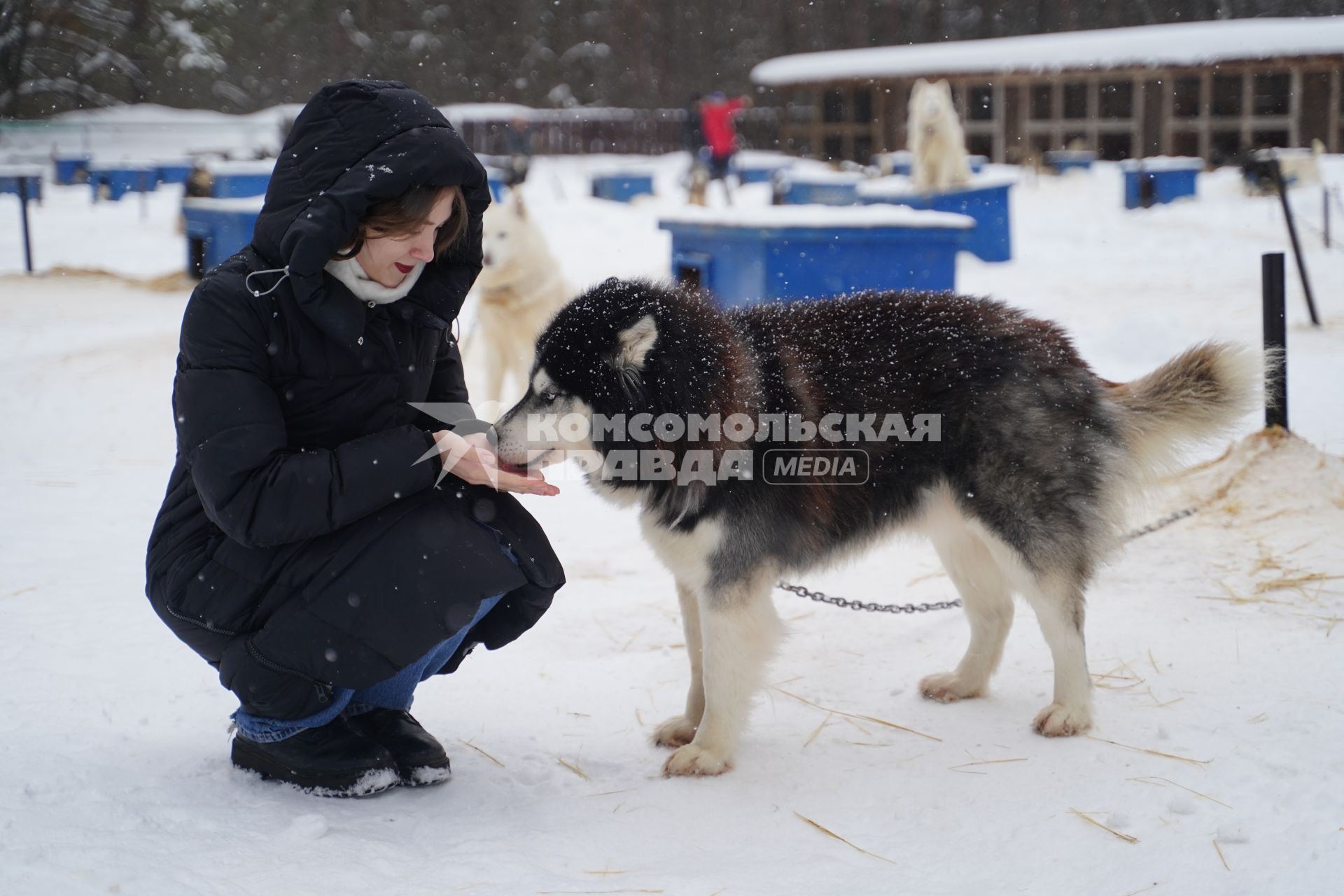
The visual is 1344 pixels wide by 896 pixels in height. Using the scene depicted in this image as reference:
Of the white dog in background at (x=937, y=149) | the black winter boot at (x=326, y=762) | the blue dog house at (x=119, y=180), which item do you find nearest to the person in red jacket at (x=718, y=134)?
the white dog in background at (x=937, y=149)

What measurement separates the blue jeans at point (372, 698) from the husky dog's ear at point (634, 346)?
52 centimetres

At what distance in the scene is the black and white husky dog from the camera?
86.0 inches

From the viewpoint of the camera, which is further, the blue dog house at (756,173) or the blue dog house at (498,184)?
the blue dog house at (756,173)

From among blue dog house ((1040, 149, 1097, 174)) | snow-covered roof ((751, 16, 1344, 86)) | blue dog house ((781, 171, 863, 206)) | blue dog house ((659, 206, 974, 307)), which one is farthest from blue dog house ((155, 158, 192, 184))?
blue dog house ((659, 206, 974, 307))

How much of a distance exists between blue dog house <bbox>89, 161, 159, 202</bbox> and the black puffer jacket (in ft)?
49.1

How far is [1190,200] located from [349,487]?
546 inches

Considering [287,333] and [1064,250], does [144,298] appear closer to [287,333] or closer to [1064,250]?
[287,333]

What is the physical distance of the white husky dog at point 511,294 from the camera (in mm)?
5684

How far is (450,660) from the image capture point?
224 cm

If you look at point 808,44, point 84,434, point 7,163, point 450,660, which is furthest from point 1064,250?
point 808,44

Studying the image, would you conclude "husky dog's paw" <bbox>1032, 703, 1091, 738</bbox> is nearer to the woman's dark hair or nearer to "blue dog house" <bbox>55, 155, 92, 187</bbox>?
the woman's dark hair

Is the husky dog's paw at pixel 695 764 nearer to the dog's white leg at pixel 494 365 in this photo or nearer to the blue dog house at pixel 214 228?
the dog's white leg at pixel 494 365

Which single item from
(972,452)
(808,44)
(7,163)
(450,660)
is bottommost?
(450,660)

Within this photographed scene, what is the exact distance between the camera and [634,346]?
6.85 feet
